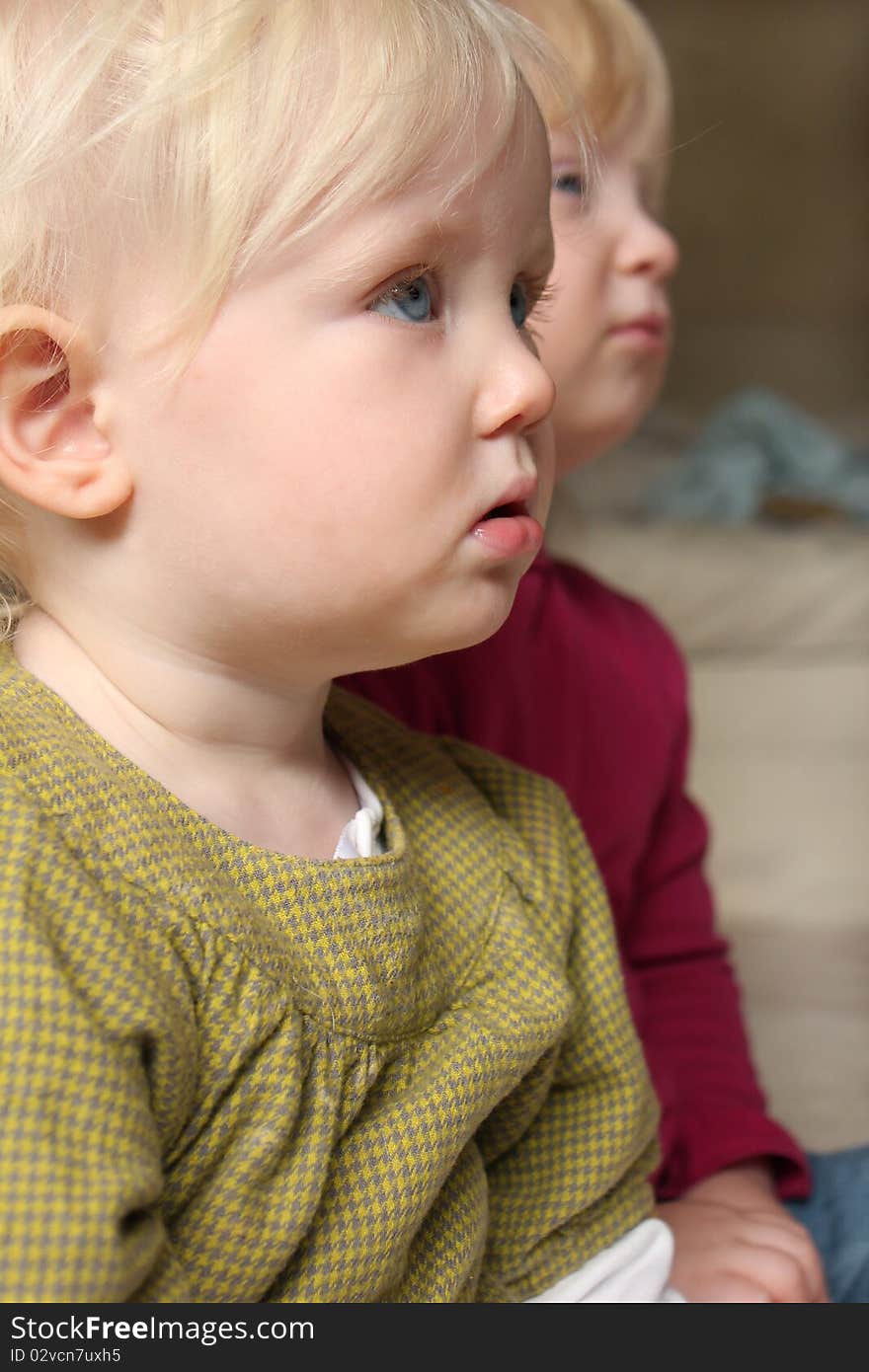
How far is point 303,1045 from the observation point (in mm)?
602

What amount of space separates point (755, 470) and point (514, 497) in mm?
2090

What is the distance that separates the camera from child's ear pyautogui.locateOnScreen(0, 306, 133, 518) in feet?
1.99

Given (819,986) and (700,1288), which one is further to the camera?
(819,986)

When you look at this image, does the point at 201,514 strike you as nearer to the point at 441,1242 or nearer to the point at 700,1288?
the point at 441,1242

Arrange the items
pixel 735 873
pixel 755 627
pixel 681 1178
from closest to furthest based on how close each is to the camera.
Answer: pixel 681 1178 < pixel 735 873 < pixel 755 627

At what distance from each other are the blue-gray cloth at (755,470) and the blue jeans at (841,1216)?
161 cm

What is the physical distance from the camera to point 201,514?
24.0 inches

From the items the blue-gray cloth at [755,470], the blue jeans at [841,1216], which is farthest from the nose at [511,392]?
the blue-gray cloth at [755,470]

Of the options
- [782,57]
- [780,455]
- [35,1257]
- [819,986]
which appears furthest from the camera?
[782,57]

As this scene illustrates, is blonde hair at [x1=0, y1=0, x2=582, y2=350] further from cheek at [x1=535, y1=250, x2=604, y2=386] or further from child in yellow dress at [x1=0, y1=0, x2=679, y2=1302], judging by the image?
cheek at [x1=535, y1=250, x2=604, y2=386]

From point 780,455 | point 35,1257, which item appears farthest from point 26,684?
point 780,455

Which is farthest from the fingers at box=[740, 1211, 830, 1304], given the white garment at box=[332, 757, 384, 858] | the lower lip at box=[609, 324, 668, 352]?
the lower lip at box=[609, 324, 668, 352]

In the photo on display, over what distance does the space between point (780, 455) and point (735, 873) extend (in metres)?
1.36

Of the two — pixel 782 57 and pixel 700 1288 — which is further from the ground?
pixel 782 57
